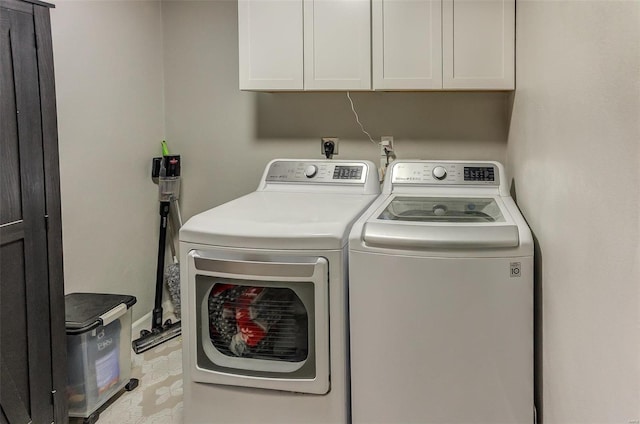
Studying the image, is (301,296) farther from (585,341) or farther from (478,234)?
(585,341)

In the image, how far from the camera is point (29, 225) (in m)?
1.85

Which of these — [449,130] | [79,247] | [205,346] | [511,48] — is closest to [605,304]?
[205,346]

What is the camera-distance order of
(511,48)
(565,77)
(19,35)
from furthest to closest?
(511,48), (19,35), (565,77)

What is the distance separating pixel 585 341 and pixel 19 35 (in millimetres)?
1914

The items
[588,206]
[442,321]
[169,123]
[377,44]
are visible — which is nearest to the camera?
[588,206]

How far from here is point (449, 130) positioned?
2.93m

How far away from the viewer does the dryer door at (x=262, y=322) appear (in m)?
1.87

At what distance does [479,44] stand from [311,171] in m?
1.01

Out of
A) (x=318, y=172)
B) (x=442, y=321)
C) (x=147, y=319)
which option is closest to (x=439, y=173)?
(x=318, y=172)

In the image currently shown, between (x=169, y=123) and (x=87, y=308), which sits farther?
(x=169, y=123)

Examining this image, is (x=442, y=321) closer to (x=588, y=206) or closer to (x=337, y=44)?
(x=588, y=206)

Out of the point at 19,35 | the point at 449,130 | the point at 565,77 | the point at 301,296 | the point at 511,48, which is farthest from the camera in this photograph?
the point at 449,130

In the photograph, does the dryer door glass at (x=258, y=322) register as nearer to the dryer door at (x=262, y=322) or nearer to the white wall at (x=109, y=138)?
the dryer door at (x=262, y=322)

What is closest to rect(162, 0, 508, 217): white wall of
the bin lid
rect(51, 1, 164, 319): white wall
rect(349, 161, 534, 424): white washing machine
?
rect(51, 1, 164, 319): white wall
